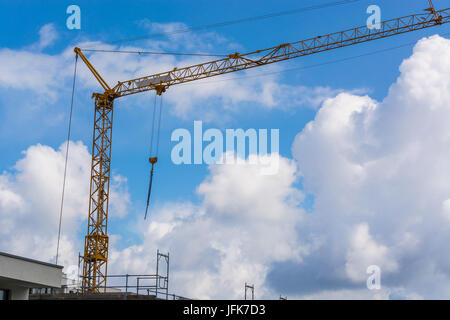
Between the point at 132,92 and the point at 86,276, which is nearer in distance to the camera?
the point at 86,276

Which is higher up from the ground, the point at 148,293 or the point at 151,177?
the point at 151,177

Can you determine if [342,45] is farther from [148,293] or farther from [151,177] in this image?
[148,293]

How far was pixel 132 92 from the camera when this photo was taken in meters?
89.6

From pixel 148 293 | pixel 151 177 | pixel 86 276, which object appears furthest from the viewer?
pixel 86 276

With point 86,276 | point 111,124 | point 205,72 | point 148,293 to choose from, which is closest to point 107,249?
point 86,276

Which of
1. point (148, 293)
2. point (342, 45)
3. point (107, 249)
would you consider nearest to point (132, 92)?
point (107, 249)

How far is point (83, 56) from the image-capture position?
8762 cm
